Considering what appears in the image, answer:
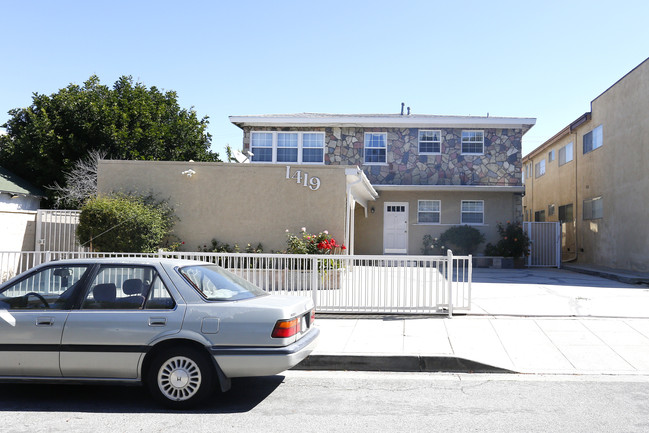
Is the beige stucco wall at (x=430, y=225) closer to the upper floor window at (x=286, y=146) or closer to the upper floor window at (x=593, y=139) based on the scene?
the upper floor window at (x=286, y=146)

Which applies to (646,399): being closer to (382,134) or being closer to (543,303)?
(543,303)

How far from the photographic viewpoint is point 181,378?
526cm

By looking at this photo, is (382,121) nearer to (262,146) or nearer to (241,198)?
(262,146)

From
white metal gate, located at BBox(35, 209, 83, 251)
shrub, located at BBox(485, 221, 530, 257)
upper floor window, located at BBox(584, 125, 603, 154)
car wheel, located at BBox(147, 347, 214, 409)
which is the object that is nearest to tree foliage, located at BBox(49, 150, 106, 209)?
white metal gate, located at BBox(35, 209, 83, 251)

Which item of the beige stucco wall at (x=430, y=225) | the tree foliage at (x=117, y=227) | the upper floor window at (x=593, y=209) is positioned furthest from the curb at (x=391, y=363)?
the upper floor window at (x=593, y=209)

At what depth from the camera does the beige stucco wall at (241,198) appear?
47.6 feet

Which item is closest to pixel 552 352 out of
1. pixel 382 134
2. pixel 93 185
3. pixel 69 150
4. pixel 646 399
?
pixel 646 399

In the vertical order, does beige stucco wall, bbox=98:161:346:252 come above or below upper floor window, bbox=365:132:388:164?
below

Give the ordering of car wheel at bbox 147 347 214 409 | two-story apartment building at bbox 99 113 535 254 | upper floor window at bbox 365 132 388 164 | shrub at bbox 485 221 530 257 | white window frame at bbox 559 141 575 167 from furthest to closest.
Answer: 1. white window frame at bbox 559 141 575 167
2. upper floor window at bbox 365 132 388 164
3. two-story apartment building at bbox 99 113 535 254
4. shrub at bbox 485 221 530 257
5. car wheel at bbox 147 347 214 409

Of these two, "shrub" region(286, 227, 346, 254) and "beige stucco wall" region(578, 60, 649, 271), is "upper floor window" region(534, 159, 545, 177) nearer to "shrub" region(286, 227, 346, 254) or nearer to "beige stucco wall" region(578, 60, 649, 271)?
"beige stucco wall" region(578, 60, 649, 271)

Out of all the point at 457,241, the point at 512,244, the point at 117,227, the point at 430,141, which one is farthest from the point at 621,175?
the point at 117,227

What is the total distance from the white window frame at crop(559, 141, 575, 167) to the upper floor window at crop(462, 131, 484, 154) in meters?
5.61

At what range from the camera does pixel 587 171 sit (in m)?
23.0

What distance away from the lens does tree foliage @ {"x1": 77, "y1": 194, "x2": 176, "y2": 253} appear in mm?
13344
